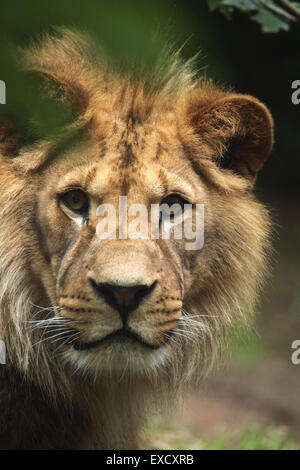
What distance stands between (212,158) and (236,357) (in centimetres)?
540

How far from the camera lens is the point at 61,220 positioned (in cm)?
315

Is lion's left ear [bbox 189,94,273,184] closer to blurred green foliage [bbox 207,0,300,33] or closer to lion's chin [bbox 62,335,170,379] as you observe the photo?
blurred green foliage [bbox 207,0,300,33]

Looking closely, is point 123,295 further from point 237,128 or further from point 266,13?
point 266,13

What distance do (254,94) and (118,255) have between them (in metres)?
7.33

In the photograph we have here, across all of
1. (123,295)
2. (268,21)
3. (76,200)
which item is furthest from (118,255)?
(268,21)

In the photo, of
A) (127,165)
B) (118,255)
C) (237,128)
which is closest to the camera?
(118,255)

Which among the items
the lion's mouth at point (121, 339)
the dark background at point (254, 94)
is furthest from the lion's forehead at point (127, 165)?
the lion's mouth at point (121, 339)

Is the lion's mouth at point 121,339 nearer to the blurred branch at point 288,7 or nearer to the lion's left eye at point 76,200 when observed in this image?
the lion's left eye at point 76,200

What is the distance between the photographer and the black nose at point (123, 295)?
8.82 ft

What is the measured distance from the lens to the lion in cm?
290

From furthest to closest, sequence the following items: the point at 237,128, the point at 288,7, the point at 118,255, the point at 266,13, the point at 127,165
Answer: the point at 237,128 → the point at 266,13 → the point at 127,165 → the point at 118,255 → the point at 288,7

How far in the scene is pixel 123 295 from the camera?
2689mm

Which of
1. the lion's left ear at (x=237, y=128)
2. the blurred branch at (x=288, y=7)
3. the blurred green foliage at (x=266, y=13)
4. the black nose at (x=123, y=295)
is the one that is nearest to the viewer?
the blurred branch at (x=288, y=7)

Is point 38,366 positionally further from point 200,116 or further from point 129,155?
point 200,116
